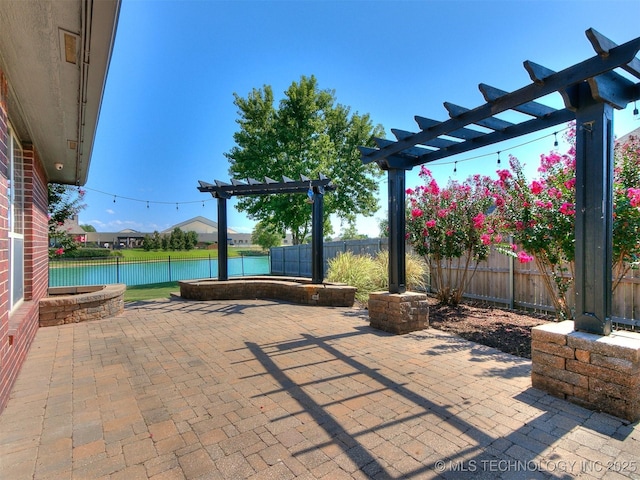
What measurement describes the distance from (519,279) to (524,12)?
206 inches

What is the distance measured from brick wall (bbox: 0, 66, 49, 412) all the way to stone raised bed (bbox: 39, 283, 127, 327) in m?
0.26

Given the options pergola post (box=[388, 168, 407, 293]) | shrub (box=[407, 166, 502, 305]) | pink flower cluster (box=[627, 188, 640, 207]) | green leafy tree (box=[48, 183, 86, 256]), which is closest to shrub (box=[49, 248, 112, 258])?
green leafy tree (box=[48, 183, 86, 256])

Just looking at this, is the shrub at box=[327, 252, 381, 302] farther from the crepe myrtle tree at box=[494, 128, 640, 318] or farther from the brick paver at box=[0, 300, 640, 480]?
the brick paver at box=[0, 300, 640, 480]

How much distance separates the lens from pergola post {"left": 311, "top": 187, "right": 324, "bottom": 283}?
8039 mm

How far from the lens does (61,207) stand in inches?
374

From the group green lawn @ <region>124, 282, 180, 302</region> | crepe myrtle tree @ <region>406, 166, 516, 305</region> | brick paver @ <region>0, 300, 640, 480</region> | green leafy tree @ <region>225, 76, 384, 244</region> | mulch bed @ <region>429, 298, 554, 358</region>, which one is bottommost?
green lawn @ <region>124, 282, 180, 302</region>

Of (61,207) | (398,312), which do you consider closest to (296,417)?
(398,312)

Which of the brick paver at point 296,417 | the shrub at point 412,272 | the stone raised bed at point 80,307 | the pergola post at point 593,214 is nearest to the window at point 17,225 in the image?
the stone raised bed at point 80,307

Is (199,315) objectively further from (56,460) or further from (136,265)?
(136,265)

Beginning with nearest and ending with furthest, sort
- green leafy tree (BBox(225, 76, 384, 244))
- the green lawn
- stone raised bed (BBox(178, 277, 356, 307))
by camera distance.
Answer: stone raised bed (BBox(178, 277, 356, 307)) < the green lawn < green leafy tree (BBox(225, 76, 384, 244))

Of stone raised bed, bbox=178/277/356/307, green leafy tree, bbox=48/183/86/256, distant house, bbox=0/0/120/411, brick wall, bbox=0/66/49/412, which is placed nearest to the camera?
distant house, bbox=0/0/120/411

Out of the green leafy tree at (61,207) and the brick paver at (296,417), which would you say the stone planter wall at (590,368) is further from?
the green leafy tree at (61,207)

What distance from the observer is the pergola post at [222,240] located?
28.7ft

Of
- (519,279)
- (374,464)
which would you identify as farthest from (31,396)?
(519,279)
